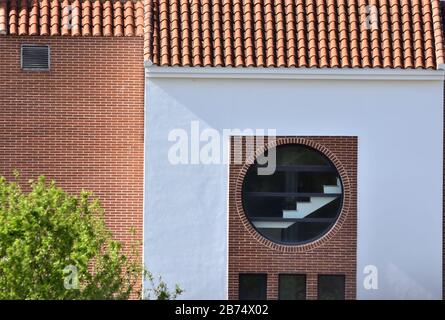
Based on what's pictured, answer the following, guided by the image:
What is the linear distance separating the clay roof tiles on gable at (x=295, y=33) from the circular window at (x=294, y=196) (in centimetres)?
194

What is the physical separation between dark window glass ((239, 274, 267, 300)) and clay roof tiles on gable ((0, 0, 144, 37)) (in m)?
5.30

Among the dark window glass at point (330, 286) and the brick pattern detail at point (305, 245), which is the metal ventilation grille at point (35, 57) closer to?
the brick pattern detail at point (305, 245)

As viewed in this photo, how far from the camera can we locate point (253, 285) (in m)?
28.1

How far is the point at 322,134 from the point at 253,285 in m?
3.25

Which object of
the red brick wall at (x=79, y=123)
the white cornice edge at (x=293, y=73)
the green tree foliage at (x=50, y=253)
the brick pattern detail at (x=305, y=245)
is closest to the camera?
the green tree foliage at (x=50, y=253)

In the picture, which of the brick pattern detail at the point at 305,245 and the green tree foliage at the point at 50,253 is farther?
the brick pattern detail at the point at 305,245

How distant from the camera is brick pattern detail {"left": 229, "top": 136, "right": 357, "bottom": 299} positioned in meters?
28.0

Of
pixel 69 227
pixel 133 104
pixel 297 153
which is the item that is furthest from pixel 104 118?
pixel 69 227

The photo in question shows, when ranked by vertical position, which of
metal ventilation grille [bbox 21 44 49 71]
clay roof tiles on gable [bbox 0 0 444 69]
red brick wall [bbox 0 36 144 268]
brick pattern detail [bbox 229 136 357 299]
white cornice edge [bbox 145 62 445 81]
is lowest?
brick pattern detail [bbox 229 136 357 299]

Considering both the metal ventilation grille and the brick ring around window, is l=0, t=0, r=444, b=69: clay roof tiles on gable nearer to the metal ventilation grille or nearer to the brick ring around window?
the metal ventilation grille

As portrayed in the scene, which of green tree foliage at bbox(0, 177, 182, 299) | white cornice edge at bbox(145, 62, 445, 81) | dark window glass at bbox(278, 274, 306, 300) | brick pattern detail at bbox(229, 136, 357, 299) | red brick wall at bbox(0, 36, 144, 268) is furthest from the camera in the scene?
red brick wall at bbox(0, 36, 144, 268)

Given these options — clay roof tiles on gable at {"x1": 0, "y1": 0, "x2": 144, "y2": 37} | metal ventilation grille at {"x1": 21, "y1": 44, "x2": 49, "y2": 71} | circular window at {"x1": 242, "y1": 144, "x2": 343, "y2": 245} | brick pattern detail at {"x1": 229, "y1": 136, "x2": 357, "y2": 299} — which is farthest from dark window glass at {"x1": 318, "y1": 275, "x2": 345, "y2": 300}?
metal ventilation grille at {"x1": 21, "y1": 44, "x2": 49, "y2": 71}

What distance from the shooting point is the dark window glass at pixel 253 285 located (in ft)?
92.2

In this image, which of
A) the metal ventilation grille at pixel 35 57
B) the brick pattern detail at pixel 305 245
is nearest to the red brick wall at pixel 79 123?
the metal ventilation grille at pixel 35 57
